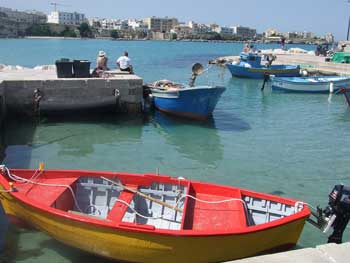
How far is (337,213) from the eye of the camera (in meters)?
6.05

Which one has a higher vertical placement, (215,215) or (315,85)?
(215,215)

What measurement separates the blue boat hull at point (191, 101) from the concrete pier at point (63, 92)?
53.9 inches

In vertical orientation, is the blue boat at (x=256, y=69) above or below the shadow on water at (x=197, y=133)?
above

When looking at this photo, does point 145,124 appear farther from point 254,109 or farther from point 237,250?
point 237,250

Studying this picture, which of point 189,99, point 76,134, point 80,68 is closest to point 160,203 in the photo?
point 76,134

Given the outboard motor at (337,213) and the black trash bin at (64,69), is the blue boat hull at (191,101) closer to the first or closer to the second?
the black trash bin at (64,69)

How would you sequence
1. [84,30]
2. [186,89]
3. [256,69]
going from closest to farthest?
[186,89]
[256,69]
[84,30]

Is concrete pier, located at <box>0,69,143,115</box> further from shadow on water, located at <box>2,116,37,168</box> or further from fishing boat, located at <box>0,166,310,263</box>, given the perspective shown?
fishing boat, located at <box>0,166,310,263</box>

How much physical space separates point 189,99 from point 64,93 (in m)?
4.87

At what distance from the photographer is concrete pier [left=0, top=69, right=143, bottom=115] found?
1584cm

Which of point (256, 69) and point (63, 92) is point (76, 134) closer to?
point (63, 92)

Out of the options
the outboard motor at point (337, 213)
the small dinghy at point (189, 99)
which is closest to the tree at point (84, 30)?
the small dinghy at point (189, 99)

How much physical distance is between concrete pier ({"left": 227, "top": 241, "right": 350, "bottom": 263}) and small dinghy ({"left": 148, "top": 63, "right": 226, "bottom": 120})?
12080 millimetres

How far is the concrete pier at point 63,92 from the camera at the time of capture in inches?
624
